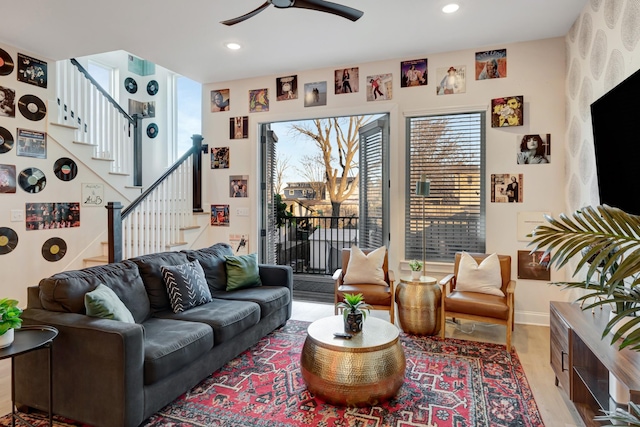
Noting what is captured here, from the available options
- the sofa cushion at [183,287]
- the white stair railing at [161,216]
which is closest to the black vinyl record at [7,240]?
the white stair railing at [161,216]

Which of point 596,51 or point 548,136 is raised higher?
point 596,51

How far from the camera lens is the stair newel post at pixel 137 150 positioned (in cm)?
566

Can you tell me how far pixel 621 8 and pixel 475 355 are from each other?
277 centimetres

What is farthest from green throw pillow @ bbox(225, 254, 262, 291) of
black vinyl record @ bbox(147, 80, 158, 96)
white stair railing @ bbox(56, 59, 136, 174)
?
black vinyl record @ bbox(147, 80, 158, 96)

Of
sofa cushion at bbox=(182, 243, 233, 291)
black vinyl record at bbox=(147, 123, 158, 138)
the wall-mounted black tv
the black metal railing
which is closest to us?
the wall-mounted black tv

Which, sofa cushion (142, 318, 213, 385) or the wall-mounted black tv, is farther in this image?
sofa cushion (142, 318, 213, 385)

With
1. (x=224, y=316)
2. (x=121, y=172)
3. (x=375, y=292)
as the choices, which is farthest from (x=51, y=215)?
(x=375, y=292)

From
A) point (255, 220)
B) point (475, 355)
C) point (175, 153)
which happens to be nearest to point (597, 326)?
point (475, 355)

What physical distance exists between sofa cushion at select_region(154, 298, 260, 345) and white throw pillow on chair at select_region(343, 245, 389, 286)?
1200 mm

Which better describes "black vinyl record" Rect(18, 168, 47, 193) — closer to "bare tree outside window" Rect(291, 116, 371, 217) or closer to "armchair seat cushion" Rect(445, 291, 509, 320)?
"bare tree outside window" Rect(291, 116, 371, 217)

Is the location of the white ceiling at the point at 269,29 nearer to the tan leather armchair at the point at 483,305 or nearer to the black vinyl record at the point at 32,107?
the black vinyl record at the point at 32,107

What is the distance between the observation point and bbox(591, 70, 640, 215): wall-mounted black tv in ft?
6.37

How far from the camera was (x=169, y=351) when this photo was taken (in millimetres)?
2207

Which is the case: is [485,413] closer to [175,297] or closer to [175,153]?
[175,297]
